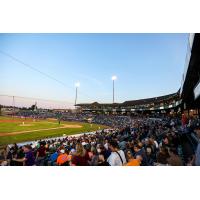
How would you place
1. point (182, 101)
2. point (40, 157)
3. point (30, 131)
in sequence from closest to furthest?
point (40, 157) → point (182, 101) → point (30, 131)

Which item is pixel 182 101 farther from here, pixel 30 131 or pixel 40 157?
pixel 30 131

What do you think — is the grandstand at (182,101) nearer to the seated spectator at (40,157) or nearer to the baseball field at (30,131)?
the seated spectator at (40,157)

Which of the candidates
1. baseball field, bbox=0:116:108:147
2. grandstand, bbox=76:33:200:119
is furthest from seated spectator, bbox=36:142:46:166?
baseball field, bbox=0:116:108:147

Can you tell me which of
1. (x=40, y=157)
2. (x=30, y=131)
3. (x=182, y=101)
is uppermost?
(x=182, y=101)

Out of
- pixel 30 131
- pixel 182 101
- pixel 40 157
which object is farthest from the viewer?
pixel 30 131

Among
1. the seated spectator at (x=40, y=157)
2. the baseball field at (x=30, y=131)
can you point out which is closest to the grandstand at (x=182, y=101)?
the seated spectator at (x=40, y=157)

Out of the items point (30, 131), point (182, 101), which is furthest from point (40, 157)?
point (30, 131)
